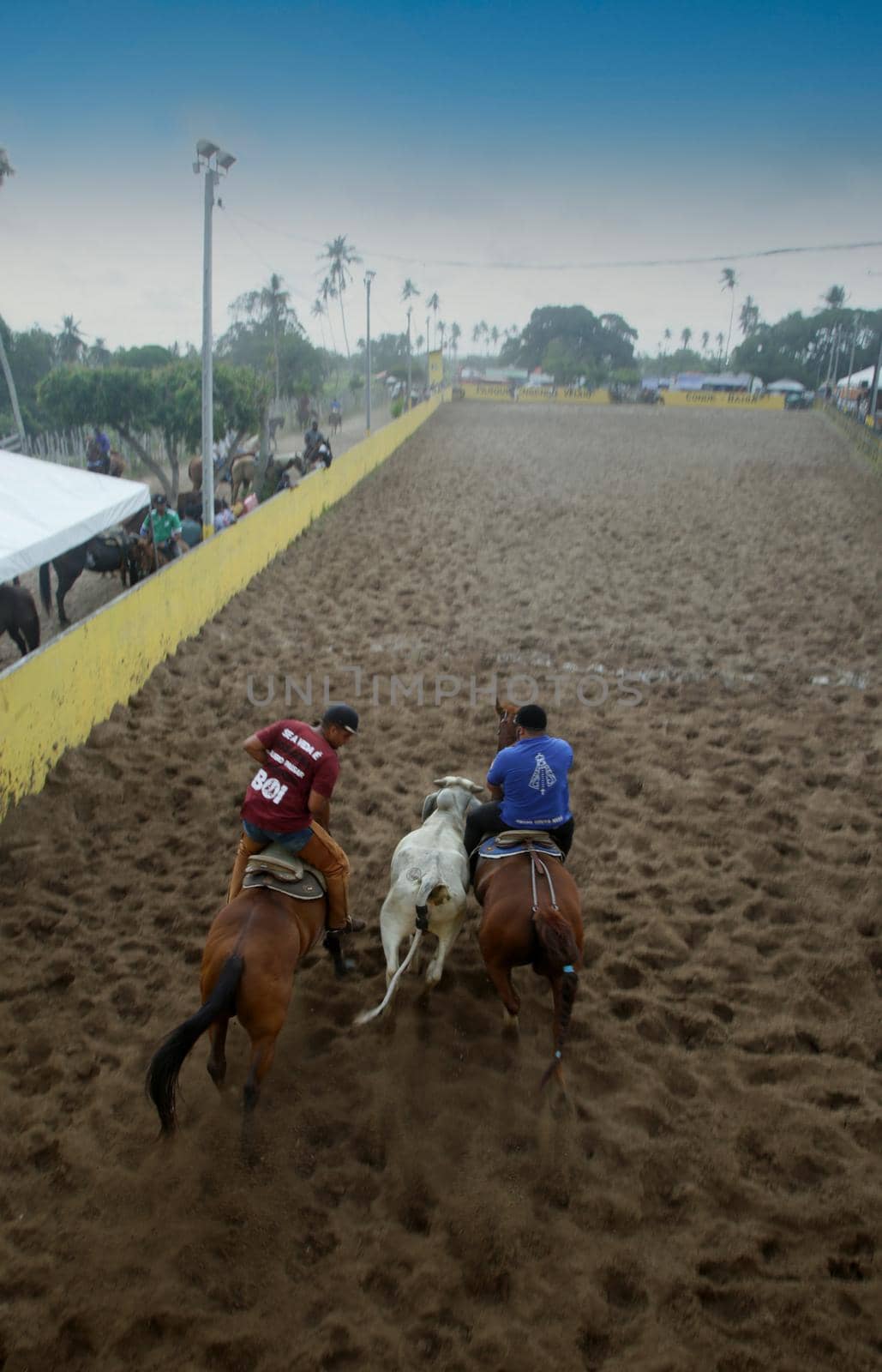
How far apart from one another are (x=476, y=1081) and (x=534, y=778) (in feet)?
5.62

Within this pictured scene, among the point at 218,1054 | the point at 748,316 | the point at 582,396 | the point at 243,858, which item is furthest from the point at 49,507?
the point at 748,316

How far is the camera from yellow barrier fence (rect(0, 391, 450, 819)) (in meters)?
6.73

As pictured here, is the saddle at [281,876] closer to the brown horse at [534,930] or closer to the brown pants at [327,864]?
the brown pants at [327,864]

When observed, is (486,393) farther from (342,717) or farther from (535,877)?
(535,877)

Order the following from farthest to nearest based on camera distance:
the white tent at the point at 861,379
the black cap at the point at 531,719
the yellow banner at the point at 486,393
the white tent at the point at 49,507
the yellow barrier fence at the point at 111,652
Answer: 1. the white tent at the point at 861,379
2. the yellow banner at the point at 486,393
3. the white tent at the point at 49,507
4. the yellow barrier fence at the point at 111,652
5. the black cap at the point at 531,719

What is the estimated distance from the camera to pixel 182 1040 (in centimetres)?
369

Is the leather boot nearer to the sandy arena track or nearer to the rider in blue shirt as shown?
the sandy arena track

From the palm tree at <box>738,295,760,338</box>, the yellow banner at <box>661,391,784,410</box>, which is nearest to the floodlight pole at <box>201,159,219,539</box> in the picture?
the yellow banner at <box>661,391,784,410</box>

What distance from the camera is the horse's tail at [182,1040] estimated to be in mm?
3688

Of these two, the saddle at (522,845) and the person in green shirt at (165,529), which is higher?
the person in green shirt at (165,529)

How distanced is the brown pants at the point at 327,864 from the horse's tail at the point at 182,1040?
0.97 meters

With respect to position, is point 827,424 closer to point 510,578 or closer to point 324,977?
point 510,578

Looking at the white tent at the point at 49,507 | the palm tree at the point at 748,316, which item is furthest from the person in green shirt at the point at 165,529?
the palm tree at the point at 748,316

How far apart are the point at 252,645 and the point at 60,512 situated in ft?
8.68
